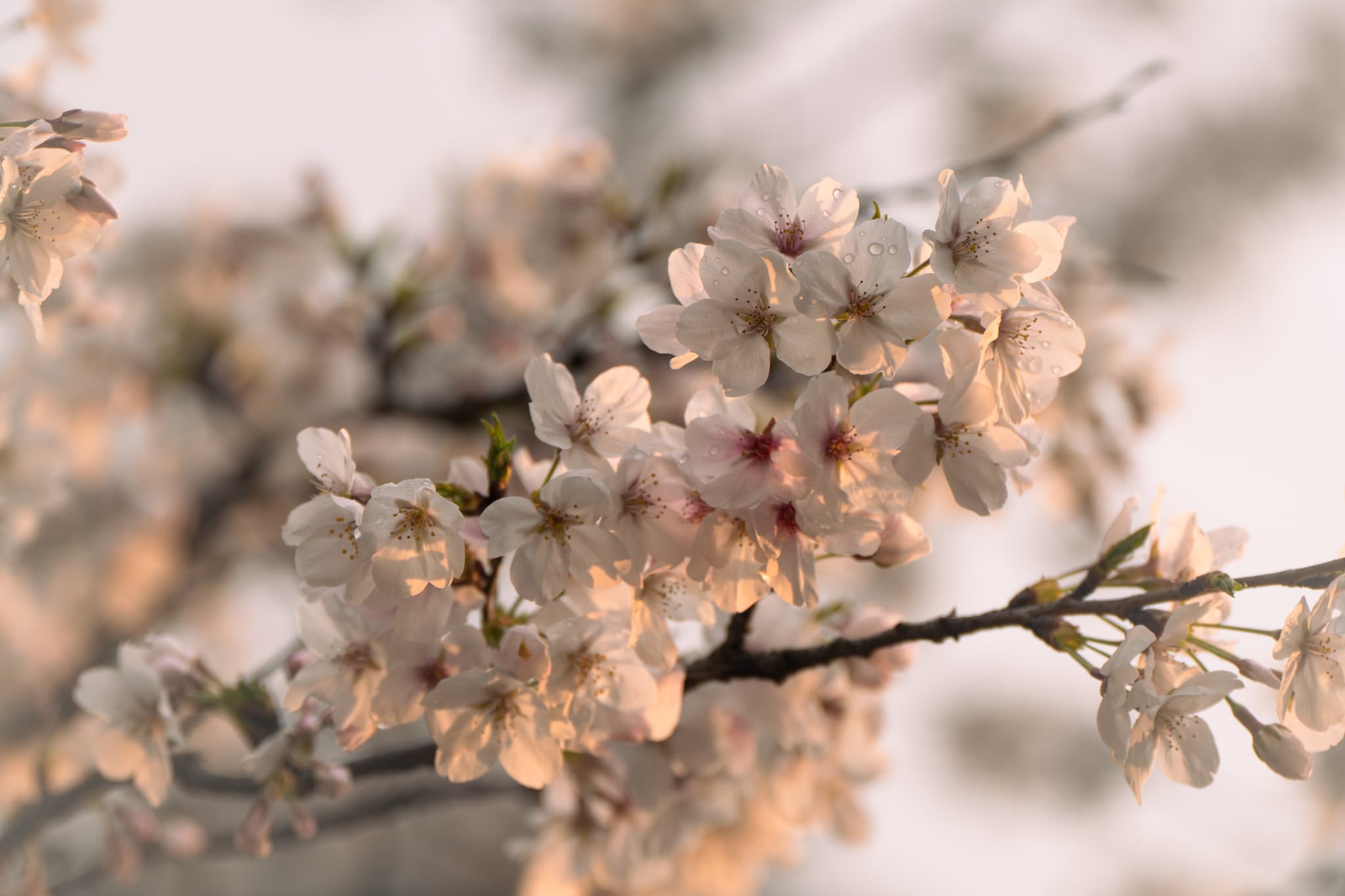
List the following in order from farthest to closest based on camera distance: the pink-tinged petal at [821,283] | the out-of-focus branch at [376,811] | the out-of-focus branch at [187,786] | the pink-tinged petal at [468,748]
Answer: the out-of-focus branch at [376,811], the out-of-focus branch at [187,786], the pink-tinged petal at [468,748], the pink-tinged petal at [821,283]

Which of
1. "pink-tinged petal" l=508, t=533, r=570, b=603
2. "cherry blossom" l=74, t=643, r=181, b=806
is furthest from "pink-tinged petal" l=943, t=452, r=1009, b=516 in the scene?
"cherry blossom" l=74, t=643, r=181, b=806

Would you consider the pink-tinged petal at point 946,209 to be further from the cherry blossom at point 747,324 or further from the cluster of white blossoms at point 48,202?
the cluster of white blossoms at point 48,202

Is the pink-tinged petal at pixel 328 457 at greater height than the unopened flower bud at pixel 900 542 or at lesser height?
lesser

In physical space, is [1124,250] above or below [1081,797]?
above

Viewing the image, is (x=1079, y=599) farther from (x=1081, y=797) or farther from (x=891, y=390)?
(x=1081, y=797)

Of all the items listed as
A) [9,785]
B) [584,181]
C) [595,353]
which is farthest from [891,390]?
[9,785]

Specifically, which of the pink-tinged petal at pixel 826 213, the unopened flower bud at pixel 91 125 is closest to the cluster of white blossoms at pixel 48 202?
the unopened flower bud at pixel 91 125

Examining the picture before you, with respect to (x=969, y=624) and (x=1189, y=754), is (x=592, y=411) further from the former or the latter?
(x=1189, y=754)
